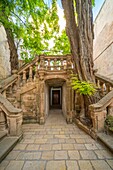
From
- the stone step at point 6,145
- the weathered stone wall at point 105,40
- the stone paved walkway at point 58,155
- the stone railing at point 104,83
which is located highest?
the weathered stone wall at point 105,40

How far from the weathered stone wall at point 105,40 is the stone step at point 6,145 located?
17.5ft

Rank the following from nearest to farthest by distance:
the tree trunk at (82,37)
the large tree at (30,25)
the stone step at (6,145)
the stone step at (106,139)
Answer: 1. the stone step at (6,145)
2. the stone step at (106,139)
3. the tree trunk at (82,37)
4. the large tree at (30,25)

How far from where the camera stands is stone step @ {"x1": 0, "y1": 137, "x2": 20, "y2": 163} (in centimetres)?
201

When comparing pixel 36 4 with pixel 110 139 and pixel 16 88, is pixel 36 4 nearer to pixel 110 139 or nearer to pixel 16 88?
pixel 16 88

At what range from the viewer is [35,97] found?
15.3 feet

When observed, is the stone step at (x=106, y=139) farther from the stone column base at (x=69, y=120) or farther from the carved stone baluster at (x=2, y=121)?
the carved stone baluster at (x=2, y=121)

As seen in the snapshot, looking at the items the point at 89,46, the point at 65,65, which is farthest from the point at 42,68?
the point at 89,46

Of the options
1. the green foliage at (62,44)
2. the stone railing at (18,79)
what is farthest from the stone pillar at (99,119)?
the green foliage at (62,44)

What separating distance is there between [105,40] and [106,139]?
5908 mm

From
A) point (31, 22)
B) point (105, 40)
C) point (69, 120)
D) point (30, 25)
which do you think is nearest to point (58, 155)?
point (69, 120)

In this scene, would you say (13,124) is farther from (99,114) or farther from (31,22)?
(31,22)

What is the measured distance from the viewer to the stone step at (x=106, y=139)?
224 centimetres

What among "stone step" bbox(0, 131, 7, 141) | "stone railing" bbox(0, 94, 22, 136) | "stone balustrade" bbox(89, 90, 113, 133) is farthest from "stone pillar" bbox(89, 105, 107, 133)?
"stone step" bbox(0, 131, 7, 141)

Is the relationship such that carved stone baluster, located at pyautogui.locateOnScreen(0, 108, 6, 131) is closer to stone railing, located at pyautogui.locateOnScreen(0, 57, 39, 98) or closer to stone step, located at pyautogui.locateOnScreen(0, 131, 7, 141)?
stone step, located at pyautogui.locateOnScreen(0, 131, 7, 141)
